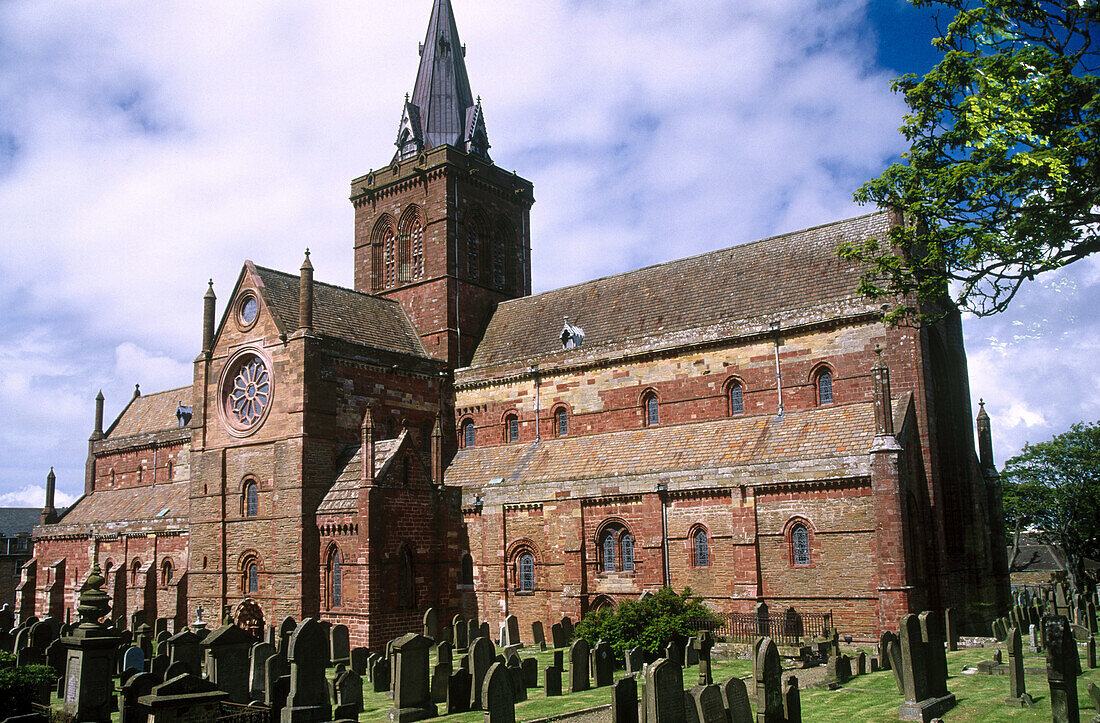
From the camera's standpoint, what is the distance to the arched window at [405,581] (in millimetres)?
30031

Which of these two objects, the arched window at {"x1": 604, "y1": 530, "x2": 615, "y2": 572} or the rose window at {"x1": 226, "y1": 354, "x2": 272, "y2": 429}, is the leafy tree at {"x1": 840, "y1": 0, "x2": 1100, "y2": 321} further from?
the rose window at {"x1": 226, "y1": 354, "x2": 272, "y2": 429}

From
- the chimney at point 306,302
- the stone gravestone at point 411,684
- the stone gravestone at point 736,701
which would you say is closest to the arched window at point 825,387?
the stone gravestone at point 411,684

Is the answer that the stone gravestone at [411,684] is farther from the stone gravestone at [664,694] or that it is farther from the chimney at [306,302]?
the chimney at [306,302]

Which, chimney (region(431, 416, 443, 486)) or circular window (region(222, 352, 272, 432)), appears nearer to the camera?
chimney (region(431, 416, 443, 486))

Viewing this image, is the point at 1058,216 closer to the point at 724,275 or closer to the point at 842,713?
the point at 842,713

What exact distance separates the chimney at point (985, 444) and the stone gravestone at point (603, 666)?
674 inches

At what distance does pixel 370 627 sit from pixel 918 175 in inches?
821

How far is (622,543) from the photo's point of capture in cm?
2955

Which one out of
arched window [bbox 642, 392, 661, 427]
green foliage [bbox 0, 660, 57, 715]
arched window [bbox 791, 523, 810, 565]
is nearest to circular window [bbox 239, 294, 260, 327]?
arched window [bbox 642, 392, 661, 427]

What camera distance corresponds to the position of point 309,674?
16.3 meters

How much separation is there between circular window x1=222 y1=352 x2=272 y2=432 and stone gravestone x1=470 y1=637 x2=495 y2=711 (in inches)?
656


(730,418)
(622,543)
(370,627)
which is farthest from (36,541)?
(730,418)

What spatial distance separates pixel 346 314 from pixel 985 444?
80.6 ft

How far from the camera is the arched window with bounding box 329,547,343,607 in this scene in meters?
30.0
